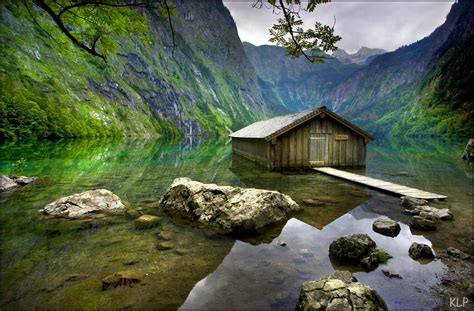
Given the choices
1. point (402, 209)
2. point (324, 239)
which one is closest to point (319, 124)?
point (402, 209)

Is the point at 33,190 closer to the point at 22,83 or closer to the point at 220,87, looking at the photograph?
the point at 22,83

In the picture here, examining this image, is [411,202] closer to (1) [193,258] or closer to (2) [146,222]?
(1) [193,258]

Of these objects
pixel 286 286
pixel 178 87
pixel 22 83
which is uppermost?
pixel 178 87

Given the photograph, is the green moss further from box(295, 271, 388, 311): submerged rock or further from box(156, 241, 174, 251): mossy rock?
box(156, 241, 174, 251): mossy rock

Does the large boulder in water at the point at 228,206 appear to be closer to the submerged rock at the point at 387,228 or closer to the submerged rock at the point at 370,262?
the submerged rock at the point at 387,228

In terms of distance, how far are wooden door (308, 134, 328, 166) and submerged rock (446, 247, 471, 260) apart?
52.4 feet

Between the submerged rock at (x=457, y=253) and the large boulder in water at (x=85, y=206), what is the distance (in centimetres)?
1076

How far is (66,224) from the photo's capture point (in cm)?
945

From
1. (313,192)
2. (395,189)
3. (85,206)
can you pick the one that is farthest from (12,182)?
(395,189)

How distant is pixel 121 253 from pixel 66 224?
11.6 feet

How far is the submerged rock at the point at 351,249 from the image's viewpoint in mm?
6773

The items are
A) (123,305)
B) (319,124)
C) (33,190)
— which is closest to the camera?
(123,305)

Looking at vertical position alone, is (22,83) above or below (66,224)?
above

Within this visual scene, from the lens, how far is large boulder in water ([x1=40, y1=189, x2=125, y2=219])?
10305mm
